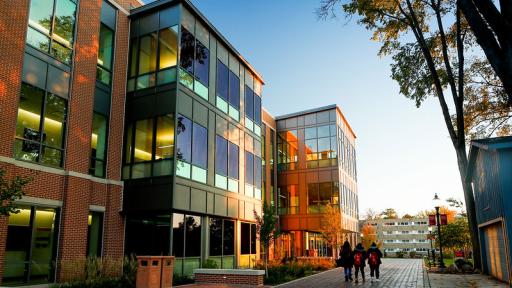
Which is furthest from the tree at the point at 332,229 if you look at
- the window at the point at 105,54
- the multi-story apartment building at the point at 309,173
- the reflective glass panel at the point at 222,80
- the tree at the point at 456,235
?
the window at the point at 105,54

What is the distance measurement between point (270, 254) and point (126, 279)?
16148 millimetres

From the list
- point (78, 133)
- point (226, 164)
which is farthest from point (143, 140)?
point (226, 164)

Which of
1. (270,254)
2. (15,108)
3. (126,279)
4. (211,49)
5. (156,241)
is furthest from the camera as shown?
(270,254)

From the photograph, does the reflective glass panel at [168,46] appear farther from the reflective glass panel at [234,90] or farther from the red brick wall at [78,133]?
the reflective glass panel at [234,90]

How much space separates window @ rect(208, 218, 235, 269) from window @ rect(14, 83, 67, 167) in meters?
8.64

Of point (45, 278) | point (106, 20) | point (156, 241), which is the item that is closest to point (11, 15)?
point (106, 20)

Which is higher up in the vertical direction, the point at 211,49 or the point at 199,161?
the point at 211,49

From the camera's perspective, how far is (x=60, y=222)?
14.8m

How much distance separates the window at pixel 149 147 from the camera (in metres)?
17.8

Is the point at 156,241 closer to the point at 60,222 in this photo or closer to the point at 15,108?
the point at 60,222

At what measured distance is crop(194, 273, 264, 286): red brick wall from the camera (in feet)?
53.0

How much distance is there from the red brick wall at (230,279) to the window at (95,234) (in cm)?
411

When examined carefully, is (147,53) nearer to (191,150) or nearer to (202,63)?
(202,63)

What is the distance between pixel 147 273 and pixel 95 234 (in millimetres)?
4199
